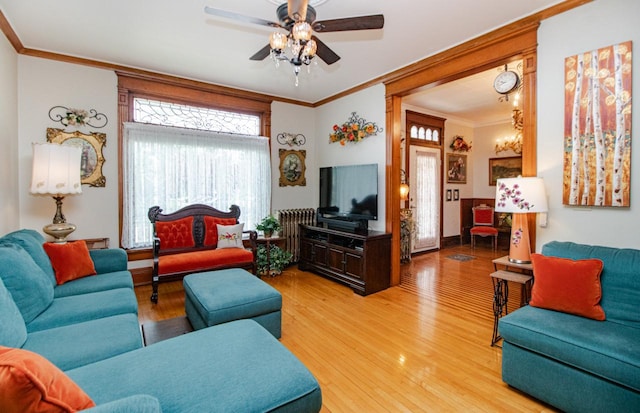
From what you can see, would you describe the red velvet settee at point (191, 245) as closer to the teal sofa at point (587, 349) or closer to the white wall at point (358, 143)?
the white wall at point (358, 143)

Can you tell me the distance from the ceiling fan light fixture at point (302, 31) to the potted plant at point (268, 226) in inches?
125

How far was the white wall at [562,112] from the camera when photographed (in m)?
2.27

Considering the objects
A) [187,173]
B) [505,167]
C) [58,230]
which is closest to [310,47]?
[187,173]

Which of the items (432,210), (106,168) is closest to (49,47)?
(106,168)

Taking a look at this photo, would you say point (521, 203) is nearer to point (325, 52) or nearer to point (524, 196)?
point (524, 196)

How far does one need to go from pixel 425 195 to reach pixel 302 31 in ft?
17.0

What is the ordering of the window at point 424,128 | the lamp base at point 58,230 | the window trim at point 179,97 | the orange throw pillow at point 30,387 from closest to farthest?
1. the orange throw pillow at point 30,387
2. the lamp base at point 58,230
3. the window trim at point 179,97
4. the window at point 424,128

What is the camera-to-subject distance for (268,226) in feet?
15.6

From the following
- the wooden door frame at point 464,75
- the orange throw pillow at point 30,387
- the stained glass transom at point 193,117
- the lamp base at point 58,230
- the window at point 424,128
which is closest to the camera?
the orange throw pillow at point 30,387

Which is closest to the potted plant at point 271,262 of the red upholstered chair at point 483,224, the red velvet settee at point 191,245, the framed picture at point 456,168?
the red velvet settee at point 191,245

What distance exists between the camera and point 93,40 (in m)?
3.34

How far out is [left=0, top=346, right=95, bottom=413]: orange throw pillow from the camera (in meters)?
0.78

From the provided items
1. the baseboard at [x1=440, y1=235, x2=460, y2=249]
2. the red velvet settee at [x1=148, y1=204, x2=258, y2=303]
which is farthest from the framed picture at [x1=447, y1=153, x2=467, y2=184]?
the red velvet settee at [x1=148, y1=204, x2=258, y2=303]

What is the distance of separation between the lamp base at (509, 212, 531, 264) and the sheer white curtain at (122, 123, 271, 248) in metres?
3.60
